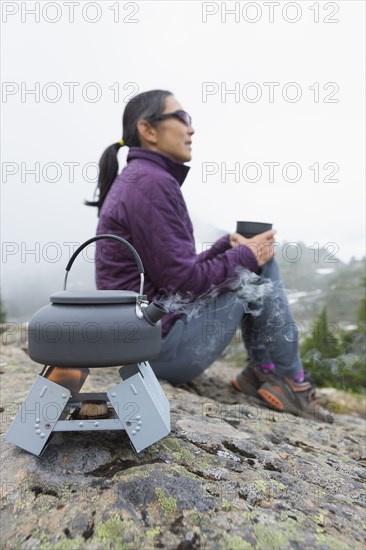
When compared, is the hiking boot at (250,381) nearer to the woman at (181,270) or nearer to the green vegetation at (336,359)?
the woman at (181,270)

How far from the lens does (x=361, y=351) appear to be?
6.07m

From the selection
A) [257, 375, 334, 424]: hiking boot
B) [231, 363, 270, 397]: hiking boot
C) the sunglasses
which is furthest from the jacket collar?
[257, 375, 334, 424]: hiking boot

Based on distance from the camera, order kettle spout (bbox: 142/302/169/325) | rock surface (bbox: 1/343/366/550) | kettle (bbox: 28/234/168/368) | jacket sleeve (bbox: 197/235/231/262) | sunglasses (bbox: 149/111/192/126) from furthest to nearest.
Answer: jacket sleeve (bbox: 197/235/231/262)
sunglasses (bbox: 149/111/192/126)
kettle spout (bbox: 142/302/169/325)
kettle (bbox: 28/234/168/368)
rock surface (bbox: 1/343/366/550)

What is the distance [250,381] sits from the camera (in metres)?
4.07

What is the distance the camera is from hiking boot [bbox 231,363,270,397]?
3.97 m

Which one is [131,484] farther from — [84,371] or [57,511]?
[84,371]

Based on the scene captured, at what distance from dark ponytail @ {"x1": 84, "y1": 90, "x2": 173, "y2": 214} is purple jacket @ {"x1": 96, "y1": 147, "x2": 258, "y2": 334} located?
0.30m

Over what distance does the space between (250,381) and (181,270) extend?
1355 mm

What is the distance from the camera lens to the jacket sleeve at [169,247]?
3215 millimetres

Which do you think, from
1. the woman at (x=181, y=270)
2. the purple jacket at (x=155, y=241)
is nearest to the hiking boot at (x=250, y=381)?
the woman at (x=181, y=270)

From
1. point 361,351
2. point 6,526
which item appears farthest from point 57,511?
point 361,351

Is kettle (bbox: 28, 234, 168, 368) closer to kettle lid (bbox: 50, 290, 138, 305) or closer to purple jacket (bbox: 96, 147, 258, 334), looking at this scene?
kettle lid (bbox: 50, 290, 138, 305)

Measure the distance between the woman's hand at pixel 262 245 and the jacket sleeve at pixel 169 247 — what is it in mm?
88

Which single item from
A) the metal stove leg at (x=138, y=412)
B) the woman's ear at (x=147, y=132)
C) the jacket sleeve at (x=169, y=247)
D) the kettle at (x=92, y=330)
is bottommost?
the metal stove leg at (x=138, y=412)
